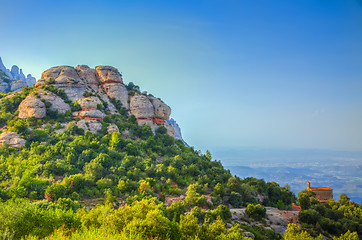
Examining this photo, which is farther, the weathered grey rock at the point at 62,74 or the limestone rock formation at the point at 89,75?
the limestone rock formation at the point at 89,75

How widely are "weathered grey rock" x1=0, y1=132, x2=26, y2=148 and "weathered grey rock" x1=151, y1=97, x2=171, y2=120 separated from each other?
3114cm

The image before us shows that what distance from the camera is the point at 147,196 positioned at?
109 ft

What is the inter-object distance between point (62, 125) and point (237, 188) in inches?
1528

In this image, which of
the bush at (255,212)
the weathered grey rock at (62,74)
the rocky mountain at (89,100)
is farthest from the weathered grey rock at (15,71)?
the bush at (255,212)

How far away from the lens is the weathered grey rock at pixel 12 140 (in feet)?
133

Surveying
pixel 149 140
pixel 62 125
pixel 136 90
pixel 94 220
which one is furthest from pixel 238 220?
pixel 136 90

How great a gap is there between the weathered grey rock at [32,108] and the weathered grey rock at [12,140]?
721 centimetres

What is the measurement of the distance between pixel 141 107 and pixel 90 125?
14723mm

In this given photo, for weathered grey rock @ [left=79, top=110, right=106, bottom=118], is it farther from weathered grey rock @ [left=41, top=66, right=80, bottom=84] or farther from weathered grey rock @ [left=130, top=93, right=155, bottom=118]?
weathered grey rock @ [left=41, top=66, right=80, bottom=84]

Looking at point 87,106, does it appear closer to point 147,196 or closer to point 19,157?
point 19,157

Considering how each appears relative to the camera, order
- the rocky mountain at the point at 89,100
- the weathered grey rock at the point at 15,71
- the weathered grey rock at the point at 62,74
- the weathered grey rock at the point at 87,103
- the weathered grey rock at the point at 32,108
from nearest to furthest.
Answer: the weathered grey rock at the point at 32,108
the rocky mountain at the point at 89,100
the weathered grey rock at the point at 87,103
the weathered grey rock at the point at 62,74
the weathered grey rock at the point at 15,71

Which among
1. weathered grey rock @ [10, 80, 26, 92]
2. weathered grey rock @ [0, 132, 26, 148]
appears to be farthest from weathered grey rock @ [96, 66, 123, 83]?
weathered grey rock @ [10, 80, 26, 92]

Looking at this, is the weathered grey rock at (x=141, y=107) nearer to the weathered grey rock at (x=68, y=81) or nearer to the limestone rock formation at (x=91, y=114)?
the limestone rock formation at (x=91, y=114)

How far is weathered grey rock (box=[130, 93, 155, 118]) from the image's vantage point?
197ft
